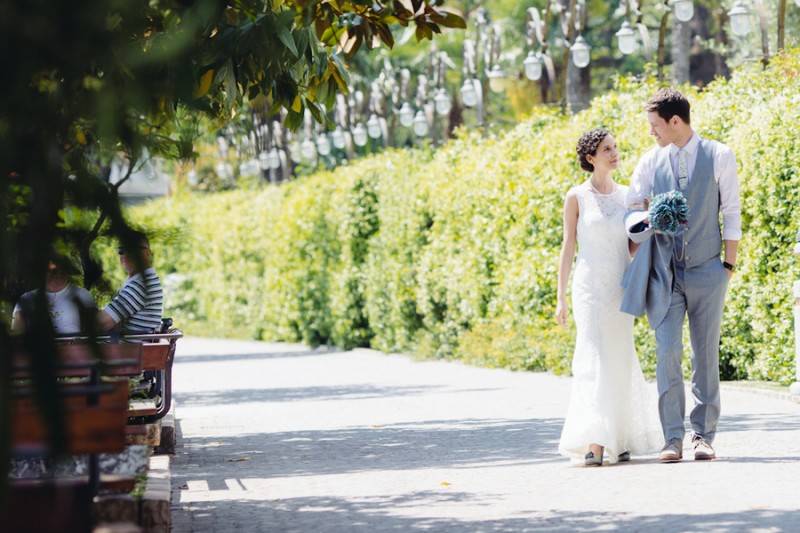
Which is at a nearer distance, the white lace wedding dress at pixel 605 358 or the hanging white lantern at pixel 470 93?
the white lace wedding dress at pixel 605 358

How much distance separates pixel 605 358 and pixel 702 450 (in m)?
0.76

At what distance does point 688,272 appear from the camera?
8.57 m

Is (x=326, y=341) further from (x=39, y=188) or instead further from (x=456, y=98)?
(x=39, y=188)

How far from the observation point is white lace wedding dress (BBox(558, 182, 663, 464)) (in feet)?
28.2

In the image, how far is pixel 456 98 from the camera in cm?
4709

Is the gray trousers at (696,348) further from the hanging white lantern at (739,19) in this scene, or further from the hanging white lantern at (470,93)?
the hanging white lantern at (470,93)

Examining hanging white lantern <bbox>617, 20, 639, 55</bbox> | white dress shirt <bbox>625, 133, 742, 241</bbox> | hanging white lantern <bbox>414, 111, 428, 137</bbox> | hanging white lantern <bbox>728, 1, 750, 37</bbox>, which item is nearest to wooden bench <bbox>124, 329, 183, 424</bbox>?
white dress shirt <bbox>625, 133, 742, 241</bbox>

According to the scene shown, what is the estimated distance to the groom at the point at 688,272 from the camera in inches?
334

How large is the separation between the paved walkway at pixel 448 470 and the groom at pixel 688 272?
0.35 m

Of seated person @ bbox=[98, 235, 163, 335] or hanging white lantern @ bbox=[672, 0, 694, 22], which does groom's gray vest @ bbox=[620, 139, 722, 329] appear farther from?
hanging white lantern @ bbox=[672, 0, 694, 22]

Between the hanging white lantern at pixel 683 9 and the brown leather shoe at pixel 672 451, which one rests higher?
the hanging white lantern at pixel 683 9

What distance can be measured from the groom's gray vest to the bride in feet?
0.89

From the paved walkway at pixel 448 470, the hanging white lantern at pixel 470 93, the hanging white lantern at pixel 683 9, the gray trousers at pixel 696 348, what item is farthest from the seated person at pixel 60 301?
the hanging white lantern at pixel 470 93

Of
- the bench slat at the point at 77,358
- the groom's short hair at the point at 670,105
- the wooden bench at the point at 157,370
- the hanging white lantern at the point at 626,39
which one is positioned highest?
the hanging white lantern at the point at 626,39
